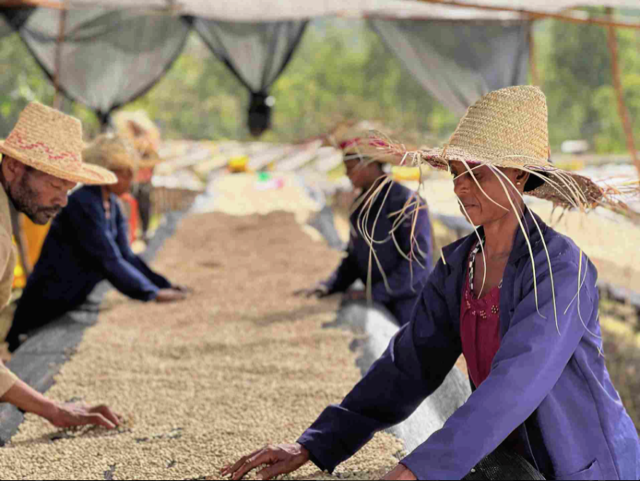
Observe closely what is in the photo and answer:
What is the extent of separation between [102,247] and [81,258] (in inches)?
5.5

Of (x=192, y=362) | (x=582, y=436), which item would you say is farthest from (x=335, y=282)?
(x=582, y=436)

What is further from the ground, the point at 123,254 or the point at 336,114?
the point at 336,114

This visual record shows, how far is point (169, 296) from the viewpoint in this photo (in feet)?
12.0

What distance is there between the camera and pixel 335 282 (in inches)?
144

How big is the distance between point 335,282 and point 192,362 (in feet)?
3.40

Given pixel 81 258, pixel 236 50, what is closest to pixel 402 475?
pixel 81 258

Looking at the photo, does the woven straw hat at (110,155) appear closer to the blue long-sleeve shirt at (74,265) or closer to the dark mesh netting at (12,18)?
the blue long-sleeve shirt at (74,265)

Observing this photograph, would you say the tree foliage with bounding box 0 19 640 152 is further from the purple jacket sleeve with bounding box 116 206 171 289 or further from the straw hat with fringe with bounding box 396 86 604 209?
the straw hat with fringe with bounding box 396 86 604 209

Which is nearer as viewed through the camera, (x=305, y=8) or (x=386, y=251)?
(x=386, y=251)

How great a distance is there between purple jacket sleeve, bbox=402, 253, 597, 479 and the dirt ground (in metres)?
0.49

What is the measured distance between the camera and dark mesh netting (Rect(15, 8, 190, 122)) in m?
6.86

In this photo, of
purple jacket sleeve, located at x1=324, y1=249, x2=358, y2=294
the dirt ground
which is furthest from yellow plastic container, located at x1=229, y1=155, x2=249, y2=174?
purple jacket sleeve, located at x1=324, y1=249, x2=358, y2=294

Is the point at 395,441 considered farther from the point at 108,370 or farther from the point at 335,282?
the point at 335,282

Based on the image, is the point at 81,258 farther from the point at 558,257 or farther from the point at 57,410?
the point at 558,257
